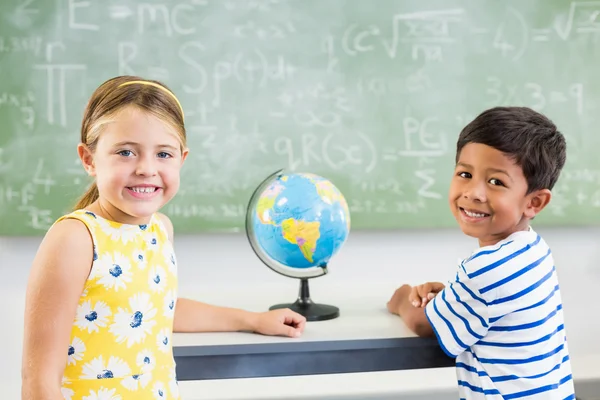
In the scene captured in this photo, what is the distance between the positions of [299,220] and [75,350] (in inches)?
23.5

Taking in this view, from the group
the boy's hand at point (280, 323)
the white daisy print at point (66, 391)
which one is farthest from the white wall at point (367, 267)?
the white daisy print at point (66, 391)

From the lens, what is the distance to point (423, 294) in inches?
60.6

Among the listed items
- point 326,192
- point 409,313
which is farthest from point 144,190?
point 409,313

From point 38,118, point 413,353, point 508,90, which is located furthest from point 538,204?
point 38,118

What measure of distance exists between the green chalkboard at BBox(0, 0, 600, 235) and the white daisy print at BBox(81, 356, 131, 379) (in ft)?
5.03

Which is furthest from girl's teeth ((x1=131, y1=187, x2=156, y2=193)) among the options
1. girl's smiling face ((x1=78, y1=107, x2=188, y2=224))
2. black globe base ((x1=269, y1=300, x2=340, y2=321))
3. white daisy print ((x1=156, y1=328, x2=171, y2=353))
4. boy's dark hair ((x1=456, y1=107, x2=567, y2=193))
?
boy's dark hair ((x1=456, y1=107, x2=567, y2=193))

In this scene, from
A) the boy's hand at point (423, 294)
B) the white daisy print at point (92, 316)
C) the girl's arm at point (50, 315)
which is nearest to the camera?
the girl's arm at point (50, 315)

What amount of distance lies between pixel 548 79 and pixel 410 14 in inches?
24.1

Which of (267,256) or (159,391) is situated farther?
(267,256)

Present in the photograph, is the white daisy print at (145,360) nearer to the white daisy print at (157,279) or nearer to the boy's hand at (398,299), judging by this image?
the white daisy print at (157,279)

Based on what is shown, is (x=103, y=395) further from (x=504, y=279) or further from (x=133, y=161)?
(x=504, y=279)

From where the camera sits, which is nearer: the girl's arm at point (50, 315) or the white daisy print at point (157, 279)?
the girl's arm at point (50, 315)

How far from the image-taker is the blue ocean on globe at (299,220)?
1565mm

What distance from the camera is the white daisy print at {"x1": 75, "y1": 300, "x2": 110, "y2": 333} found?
113 centimetres
